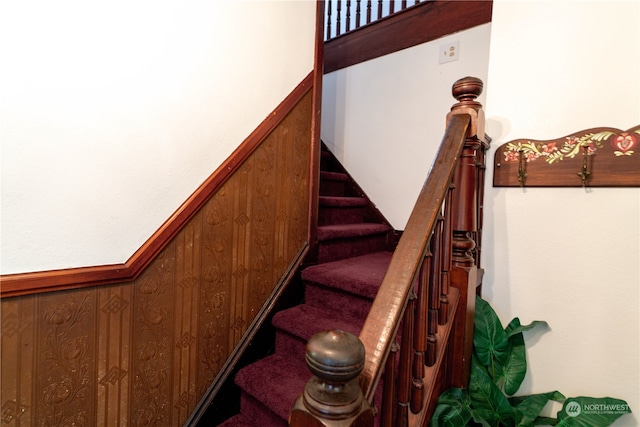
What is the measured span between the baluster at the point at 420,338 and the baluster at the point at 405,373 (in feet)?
0.19

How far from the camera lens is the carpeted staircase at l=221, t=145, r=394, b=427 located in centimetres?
135

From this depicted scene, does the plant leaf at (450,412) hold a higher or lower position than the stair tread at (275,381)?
higher

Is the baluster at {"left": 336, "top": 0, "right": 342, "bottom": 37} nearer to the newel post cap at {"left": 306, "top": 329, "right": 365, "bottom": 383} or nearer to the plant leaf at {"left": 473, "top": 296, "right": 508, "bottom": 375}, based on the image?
the plant leaf at {"left": 473, "top": 296, "right": 508, "bottom": 375}

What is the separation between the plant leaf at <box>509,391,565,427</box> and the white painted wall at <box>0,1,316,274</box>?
148 centimetres

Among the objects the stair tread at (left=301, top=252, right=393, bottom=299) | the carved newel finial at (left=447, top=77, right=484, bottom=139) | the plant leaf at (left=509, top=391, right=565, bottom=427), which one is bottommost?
the plant leaf at (left=509, top=391, right=565, bottom=427)

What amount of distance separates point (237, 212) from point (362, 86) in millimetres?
1725

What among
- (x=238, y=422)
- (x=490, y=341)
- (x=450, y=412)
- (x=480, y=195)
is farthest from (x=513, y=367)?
(x=238, y=422)

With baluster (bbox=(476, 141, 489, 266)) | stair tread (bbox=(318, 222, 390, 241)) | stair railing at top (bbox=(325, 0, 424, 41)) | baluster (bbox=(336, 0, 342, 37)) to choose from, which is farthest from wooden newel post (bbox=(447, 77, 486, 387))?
baluster (bbox=(336, 0, 342, 37))

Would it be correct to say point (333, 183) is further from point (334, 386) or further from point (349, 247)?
point (334, 386)

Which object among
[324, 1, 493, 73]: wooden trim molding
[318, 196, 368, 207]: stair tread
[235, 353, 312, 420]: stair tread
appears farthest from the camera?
[318, 196, 368, 207]: stair tread

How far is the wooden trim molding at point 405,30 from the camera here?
2016mm

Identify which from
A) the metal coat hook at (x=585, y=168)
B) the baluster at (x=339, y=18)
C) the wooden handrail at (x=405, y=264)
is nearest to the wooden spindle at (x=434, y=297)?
the wooden handrail at (x=405, y=264)

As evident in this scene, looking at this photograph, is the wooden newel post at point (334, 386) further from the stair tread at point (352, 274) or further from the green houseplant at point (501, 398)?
the stair tread at point (352, 274)

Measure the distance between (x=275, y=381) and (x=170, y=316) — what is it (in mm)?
538
